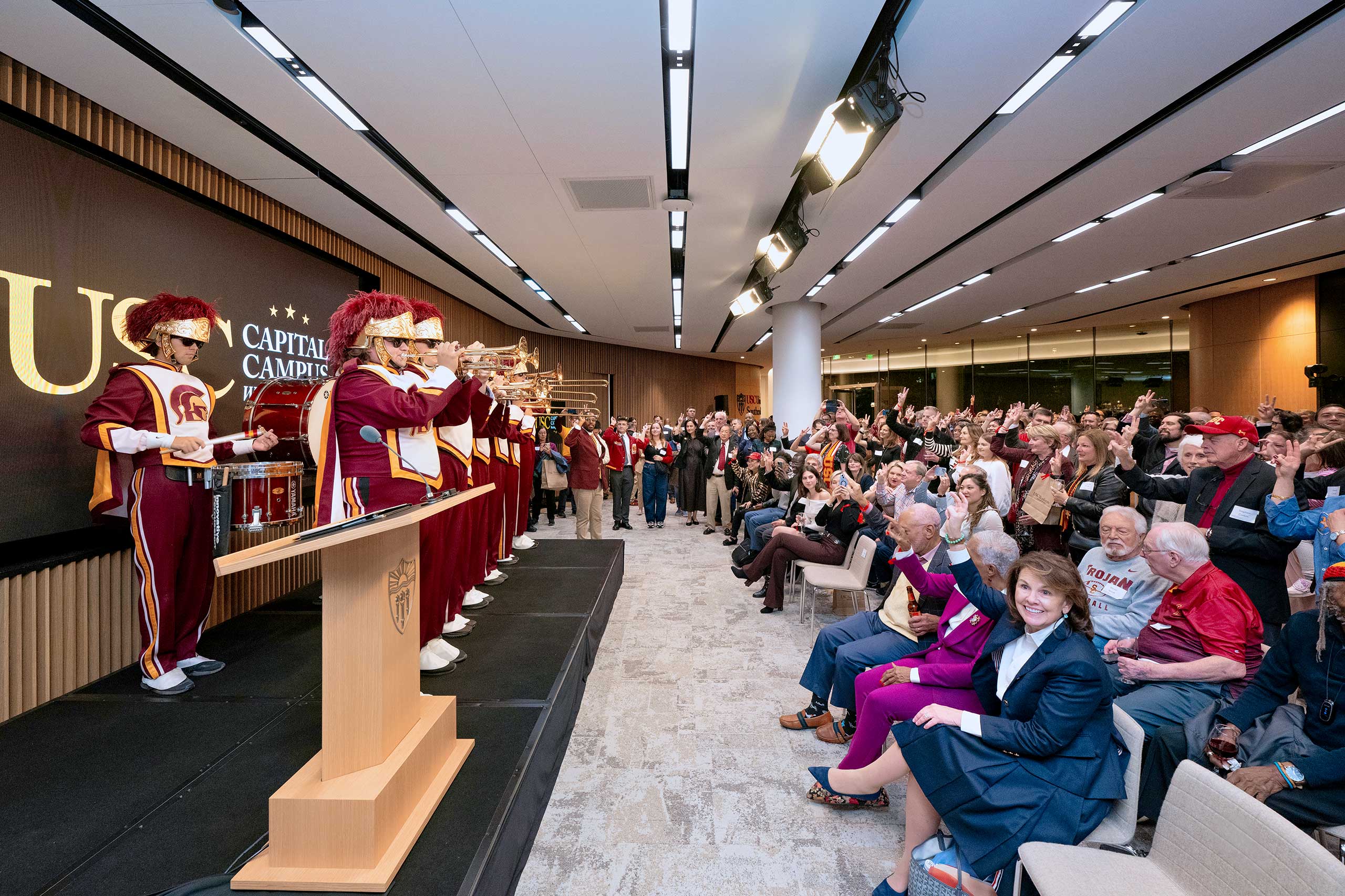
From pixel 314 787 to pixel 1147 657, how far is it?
9.03ft

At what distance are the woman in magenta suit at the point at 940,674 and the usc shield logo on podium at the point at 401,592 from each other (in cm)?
169

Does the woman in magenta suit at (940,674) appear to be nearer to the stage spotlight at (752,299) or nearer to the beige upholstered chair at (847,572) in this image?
the beige upholstered chair at (847,572)

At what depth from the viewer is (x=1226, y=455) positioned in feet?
10.6

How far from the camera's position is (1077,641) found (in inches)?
72.7

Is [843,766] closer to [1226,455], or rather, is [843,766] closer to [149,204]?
[1226,455]

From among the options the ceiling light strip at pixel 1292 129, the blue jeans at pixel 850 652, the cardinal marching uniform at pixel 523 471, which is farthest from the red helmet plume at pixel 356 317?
the ceiling light strip at pixel 1292 129

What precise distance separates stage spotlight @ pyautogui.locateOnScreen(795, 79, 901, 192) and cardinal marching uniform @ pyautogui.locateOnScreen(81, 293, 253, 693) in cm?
343

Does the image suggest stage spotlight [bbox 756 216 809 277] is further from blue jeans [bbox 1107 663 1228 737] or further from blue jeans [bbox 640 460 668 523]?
blue jeans [bbox 1107 663 1228 737]

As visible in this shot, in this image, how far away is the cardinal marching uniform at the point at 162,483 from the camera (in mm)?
2713

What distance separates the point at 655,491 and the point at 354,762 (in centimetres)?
803

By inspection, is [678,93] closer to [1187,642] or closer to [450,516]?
[450,516]

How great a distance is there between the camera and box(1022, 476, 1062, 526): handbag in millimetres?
3861

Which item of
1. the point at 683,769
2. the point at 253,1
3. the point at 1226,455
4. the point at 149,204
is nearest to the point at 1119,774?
the point at 683,769

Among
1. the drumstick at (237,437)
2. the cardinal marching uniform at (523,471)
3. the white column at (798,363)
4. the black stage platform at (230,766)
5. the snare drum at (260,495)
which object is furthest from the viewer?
the white column at (798,363)
